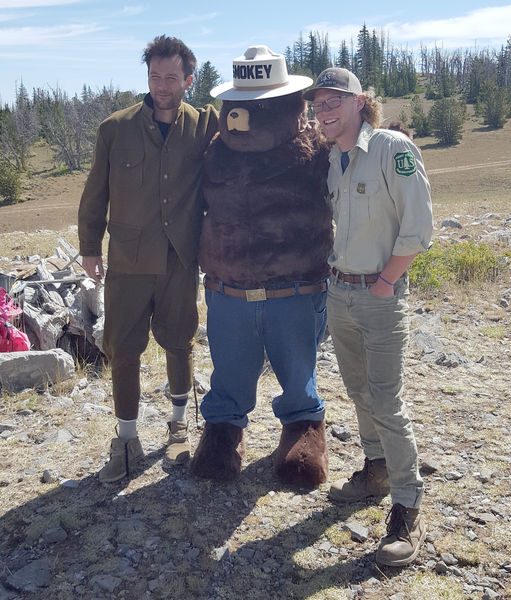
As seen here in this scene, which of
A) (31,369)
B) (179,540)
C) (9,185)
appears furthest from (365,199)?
(9,185)

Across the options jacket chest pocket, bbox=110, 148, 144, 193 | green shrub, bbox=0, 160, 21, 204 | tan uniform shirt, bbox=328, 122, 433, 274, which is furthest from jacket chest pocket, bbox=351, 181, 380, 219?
green shrub, bbox=0, 160, 21, 204

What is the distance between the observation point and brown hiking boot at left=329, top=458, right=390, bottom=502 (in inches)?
124

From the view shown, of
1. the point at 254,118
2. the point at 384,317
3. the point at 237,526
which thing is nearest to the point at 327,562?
the point at 237,526

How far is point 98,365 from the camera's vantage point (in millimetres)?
5344

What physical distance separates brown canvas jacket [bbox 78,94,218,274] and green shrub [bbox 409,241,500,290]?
163 inches

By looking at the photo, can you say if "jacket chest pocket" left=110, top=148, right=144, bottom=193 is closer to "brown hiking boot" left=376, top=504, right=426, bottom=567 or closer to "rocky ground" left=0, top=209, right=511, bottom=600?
"rocky ground" left=0, top=209, right=511, bottom=600

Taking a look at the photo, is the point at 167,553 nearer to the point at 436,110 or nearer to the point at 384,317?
the point at 384,317

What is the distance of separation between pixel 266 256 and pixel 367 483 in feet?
4.10

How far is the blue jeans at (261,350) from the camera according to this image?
10.8 ft

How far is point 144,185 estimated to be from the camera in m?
3.29

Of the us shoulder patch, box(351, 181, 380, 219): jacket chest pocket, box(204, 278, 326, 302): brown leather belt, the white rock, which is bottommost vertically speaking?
the white rock

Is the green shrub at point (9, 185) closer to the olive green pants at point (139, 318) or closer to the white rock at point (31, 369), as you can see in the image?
the white rock at point (31, 369)

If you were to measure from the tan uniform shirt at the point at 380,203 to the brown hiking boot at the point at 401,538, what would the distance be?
3.49 feet

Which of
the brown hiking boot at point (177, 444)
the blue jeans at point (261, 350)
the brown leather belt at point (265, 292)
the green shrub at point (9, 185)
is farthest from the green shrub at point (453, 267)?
the green shrub at point (9, 185)
